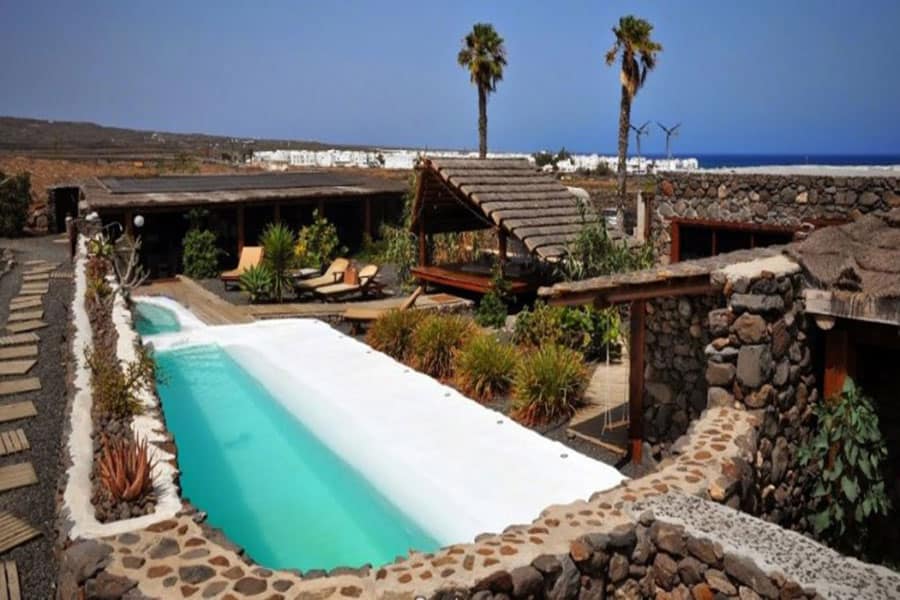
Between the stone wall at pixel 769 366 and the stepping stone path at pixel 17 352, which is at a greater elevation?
the stone wall at pixel 769 366

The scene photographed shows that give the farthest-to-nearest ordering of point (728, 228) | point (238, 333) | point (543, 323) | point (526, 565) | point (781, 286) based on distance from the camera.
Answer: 1. point (238, 333)
2. point (543, 323)
3. point (728, 228)
4. point (781, 286)
5. point (526, 565)

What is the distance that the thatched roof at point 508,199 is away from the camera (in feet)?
52.5

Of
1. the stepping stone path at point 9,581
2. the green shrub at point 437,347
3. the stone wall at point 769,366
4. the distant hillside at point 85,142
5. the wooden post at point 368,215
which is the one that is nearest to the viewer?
the stepping stone path at point 9,581

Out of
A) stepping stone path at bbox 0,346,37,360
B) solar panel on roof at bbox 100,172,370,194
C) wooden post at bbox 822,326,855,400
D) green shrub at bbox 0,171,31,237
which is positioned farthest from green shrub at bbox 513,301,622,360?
green shrub at bbox 0,171,31,237

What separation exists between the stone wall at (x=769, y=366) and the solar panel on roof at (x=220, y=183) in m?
20.8

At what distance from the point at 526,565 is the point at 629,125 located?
2685 cm

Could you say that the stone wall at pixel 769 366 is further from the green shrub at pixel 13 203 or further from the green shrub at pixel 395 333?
the green shrub at pixel 13 203

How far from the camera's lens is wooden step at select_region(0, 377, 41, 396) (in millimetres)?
11430

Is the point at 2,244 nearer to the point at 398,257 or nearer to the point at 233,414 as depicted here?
the point at 398,257

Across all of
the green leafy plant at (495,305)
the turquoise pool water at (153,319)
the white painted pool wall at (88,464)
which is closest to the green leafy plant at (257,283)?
the turquoise pool water at (153,319)

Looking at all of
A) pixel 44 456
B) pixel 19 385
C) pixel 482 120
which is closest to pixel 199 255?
pixel 19 385

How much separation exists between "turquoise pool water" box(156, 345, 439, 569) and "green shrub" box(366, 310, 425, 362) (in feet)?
8.38

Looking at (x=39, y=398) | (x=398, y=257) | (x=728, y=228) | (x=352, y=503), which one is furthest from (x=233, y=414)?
(x=398, y=257)

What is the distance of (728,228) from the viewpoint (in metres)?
12.0
